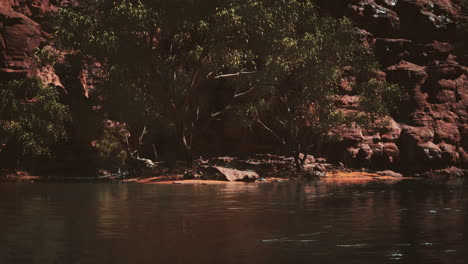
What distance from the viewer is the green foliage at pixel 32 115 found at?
157 feet

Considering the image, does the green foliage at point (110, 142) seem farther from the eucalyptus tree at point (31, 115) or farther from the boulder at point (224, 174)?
the boulder at point (224, 174)

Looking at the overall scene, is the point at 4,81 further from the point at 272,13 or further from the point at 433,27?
the point at 433,27

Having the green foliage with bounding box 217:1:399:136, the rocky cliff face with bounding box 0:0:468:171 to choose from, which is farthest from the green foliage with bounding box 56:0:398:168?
the rocky cliff face with bounding box 0:0:468:171

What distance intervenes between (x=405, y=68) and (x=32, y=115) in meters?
38.4

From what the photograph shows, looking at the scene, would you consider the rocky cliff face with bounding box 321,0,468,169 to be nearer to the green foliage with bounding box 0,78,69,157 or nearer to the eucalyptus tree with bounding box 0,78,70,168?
the eucalyptus tree with bounding box 0,78,70,168

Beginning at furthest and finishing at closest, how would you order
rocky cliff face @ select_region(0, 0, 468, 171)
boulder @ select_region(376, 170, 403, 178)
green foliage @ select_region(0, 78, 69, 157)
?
rocky cliff face @ select_region(0, 0, 468, 171)
boulder @ select_region(376, 170, 403, 178)
green foliage @ select_region(0, 78, 69, 157)

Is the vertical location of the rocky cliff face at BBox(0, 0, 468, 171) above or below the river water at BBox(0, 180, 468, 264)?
above

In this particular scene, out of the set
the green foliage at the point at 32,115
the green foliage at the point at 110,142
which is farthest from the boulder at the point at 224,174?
the green foliage at the point at 32,115

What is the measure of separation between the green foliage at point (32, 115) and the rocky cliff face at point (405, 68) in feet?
20.5

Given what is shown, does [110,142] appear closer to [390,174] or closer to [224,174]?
[224,174]

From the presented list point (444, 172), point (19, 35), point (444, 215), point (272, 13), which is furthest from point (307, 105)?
point (444, 215)

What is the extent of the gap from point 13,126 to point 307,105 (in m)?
23.8

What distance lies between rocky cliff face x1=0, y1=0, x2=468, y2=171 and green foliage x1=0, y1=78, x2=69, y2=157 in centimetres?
624

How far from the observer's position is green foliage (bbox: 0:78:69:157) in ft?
157
